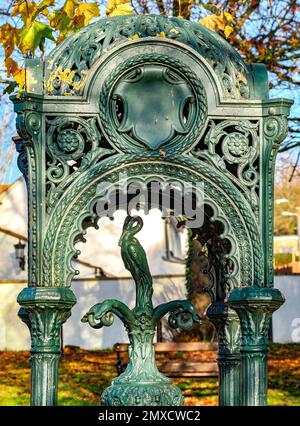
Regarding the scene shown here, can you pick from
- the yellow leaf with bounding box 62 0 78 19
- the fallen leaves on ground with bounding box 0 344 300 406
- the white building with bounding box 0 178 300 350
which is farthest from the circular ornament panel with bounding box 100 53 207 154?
the white building with bounding box 0 178 300 350

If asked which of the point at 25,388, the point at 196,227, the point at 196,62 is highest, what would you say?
the point at 196,62

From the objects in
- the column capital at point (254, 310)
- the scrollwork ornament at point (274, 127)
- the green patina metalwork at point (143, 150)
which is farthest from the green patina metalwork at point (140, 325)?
the scrollwork ornament at point (274, 127)

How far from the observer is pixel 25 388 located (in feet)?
54.2

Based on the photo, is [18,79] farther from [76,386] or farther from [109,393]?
[76,386]

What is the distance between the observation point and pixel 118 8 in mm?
9102

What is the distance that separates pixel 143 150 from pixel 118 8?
8.55 ft

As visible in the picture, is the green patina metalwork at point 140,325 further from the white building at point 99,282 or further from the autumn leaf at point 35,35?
the white building at point 99,282

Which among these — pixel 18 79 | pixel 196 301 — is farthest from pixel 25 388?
pixel 18 79

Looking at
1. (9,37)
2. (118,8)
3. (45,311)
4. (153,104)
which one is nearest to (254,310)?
(45,311)

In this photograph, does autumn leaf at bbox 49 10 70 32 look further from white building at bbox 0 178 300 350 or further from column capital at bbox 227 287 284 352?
white building at bbox 0 178 300 350

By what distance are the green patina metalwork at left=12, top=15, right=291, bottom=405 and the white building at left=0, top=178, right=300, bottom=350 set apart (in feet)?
53.1

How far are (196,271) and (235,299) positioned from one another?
41.8ft

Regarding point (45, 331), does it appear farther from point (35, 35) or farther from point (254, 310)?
point (35, 35)

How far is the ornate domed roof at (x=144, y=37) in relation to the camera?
6.94 m
